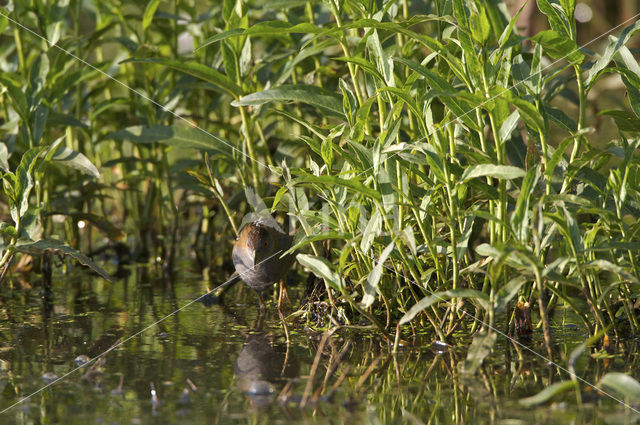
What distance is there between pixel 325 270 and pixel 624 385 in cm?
50

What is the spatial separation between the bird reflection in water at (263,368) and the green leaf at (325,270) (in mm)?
140

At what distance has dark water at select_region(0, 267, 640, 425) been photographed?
985 millimetres

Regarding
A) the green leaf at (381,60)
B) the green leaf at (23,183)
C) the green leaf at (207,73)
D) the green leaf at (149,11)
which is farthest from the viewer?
the green leaf at (149,11)

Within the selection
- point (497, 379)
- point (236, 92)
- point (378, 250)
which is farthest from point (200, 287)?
point (497, 379)

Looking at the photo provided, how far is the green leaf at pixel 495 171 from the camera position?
112cm

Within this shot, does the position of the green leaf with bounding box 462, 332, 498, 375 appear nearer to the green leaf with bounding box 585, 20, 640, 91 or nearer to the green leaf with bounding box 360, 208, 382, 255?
the green leaf with bounding box 360, 208, 382, 255

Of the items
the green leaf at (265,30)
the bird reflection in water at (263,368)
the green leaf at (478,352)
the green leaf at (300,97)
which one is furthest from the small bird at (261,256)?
the green leaf at (478,352)

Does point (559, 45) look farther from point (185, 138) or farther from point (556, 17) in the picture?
point (185, 138)

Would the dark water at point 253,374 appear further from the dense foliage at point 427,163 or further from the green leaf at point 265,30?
the green leaf at point 265,30

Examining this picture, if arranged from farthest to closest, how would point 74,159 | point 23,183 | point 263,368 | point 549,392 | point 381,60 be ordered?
point 74,159 → point 23,183 → point 381,60 → point 263,368 → point 549,392

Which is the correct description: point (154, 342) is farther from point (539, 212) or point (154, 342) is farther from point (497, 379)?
point (539, 212)

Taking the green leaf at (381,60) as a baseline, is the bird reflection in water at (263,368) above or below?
below

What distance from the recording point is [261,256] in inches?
59.7

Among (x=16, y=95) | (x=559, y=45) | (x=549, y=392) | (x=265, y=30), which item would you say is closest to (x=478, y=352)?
(x=549, y=392)
